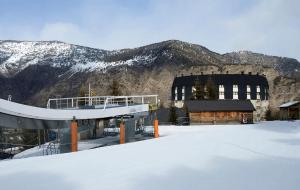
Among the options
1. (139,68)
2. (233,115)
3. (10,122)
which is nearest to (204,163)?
(10,122)

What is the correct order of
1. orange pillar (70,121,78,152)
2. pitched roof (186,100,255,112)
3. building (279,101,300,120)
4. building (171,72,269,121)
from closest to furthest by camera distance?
orange pillar (70,121,78,152) < pitched roof (186,100,255,112) < building (279,101,300,120) < building (171,72,269,121)

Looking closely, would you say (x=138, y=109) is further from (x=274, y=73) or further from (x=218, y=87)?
(x=274, y=73)

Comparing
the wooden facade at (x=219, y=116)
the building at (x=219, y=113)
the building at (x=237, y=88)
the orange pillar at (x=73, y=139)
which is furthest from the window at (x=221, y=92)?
the orange pillar at (x=73, y=139)

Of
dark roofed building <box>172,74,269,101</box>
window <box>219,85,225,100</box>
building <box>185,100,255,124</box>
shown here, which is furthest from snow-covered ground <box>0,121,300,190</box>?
window <box>219,85,225,100</box>

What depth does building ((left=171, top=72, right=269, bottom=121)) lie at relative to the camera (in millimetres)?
93875

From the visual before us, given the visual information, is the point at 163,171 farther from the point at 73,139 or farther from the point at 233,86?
the point at 233,86

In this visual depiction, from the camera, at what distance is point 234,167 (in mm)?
13203

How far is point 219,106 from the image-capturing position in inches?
2327

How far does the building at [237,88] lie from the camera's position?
93.9m

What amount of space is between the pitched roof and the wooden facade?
68 cm

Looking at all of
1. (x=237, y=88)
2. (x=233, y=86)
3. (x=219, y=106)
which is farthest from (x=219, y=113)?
(x=237, y=88)

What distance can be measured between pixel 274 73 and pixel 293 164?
149491mm

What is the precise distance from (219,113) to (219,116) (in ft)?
1.61

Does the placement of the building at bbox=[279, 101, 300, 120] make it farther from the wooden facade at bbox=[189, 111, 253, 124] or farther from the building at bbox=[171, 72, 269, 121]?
the building at bbox=[171, 72, 269, 121]
